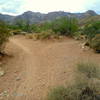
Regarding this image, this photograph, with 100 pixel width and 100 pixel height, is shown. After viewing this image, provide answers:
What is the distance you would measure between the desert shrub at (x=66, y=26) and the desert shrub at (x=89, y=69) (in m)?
19.3

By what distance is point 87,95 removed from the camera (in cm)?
454

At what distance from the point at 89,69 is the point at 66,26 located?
1967 cm

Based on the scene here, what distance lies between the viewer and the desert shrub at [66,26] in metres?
25.1

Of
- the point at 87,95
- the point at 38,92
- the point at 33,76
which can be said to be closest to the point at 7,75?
the point at 33,76

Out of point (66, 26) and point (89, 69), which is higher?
point (66, 26)

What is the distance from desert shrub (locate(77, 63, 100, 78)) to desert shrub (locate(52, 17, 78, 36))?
19324 millimetres

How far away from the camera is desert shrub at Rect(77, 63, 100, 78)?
217 inches

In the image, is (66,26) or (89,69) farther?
(66,26)

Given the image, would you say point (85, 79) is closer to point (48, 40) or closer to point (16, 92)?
point (16, 92)

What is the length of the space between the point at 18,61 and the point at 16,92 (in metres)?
4.35

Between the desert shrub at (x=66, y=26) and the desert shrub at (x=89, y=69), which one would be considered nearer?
the desert shrub at (x=89, y=69)

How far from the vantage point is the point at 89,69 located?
5789mm

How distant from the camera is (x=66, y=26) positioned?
2502 centimetres

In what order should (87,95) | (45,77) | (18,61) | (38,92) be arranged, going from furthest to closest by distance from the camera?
1. (18,61)
2. (45,77)
3. (38,92)
4. (87,95)
